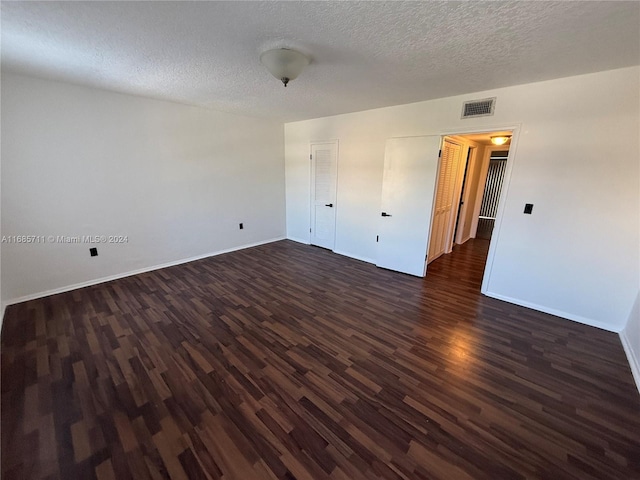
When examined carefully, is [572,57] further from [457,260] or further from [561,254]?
[457,260]

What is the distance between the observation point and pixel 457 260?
4.53 meters

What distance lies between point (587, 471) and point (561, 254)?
2064 millimetres

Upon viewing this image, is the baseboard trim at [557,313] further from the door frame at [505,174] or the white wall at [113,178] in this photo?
the white wall at [113,178]

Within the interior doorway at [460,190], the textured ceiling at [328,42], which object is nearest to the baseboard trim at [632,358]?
the interior doorway at [460,190]

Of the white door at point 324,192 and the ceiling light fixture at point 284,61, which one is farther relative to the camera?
the white door at point 324,192

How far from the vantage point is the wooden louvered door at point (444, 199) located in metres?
3.72

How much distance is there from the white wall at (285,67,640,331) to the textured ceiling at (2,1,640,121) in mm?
232

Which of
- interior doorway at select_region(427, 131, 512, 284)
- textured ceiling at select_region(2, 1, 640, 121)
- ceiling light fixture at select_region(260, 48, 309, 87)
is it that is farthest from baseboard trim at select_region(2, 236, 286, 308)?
interior doorway at select_region(427, 131, 512, 284)

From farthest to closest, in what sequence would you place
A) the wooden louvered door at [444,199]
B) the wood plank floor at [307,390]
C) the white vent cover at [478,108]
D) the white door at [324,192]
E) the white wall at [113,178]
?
1. the white door at [324,192]
2. the wooden louvered door at [444,199]
3. the white vent cover at [478,108]
4. the white wall at [113,178]
5. the wood plank floor at [307,390]

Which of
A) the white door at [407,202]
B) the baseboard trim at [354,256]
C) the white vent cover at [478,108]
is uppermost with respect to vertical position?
the white vent cover at [478,108]

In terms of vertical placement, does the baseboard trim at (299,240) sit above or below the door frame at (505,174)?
below

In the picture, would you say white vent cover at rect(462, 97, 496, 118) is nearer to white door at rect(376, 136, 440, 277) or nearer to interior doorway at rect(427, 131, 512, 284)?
interior doorway at rect(427, 131, 512, 284)

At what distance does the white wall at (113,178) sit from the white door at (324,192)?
1.11m

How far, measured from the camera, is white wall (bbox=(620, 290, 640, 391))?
2.01m
